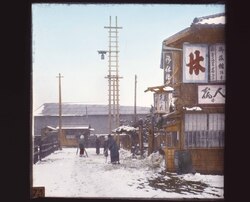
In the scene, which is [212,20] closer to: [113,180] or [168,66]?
[168,66]

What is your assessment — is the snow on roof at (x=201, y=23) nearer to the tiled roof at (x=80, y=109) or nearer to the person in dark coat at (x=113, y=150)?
the tiled roof at (x=80, y=109)

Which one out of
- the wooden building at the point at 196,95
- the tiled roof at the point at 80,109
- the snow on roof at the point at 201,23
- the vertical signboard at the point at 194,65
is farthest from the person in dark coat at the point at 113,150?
the snow on roof at the point at 201,23

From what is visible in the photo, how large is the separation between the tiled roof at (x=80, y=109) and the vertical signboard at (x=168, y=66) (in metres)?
0.74

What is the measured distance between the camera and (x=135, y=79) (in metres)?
6.92

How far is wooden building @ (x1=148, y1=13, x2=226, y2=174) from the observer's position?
6.39 m

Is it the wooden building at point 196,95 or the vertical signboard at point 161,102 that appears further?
the vertical signboard at point 161,102

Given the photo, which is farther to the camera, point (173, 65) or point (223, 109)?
point (173, 65)

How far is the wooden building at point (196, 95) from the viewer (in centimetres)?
639

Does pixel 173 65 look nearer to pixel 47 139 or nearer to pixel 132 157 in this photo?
pixel 132 157

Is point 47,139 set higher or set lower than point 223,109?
lower
